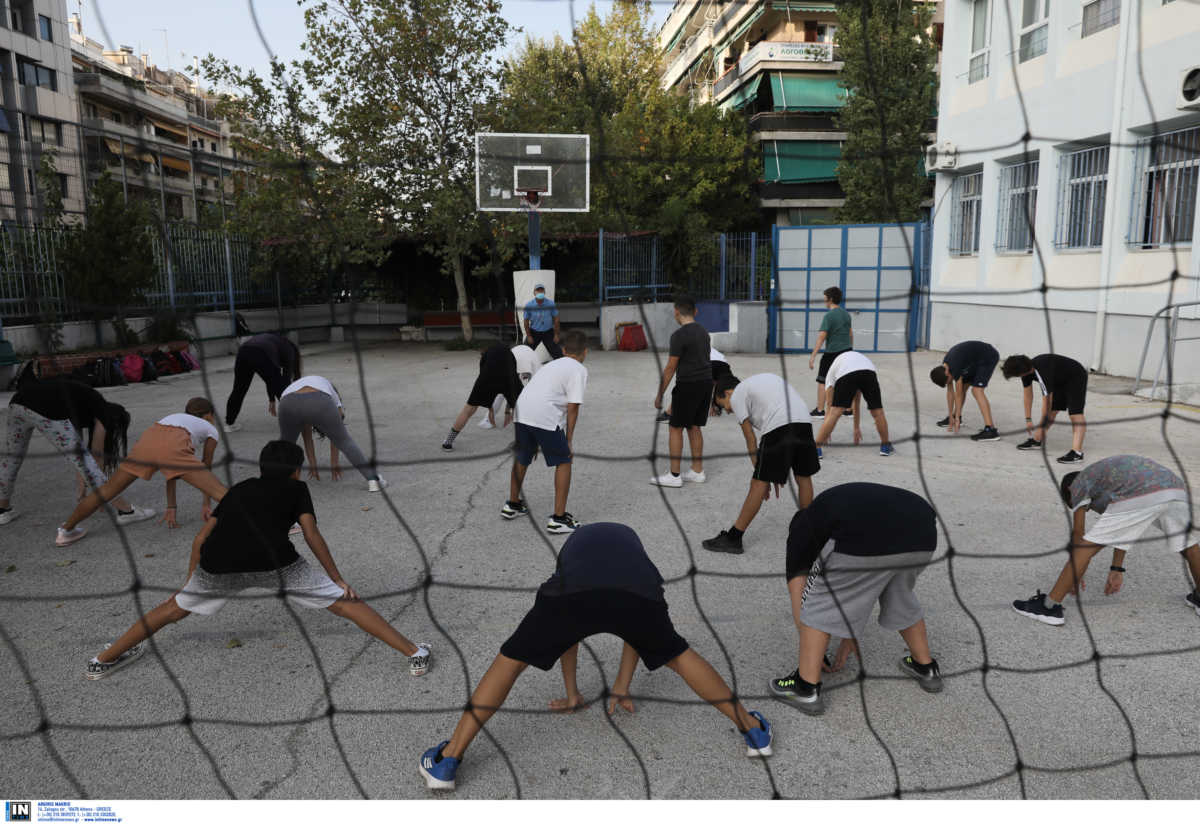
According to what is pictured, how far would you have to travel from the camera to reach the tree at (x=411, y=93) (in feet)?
42.8

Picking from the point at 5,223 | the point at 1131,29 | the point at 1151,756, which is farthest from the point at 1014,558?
the point at 5,223

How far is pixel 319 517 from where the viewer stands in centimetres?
464

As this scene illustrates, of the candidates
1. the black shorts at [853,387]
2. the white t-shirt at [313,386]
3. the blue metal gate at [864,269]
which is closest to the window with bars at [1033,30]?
the blue metal gate at [864,269]

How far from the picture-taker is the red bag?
14.1m

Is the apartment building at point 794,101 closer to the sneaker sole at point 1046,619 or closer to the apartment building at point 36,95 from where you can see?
the apartment building at point 36,95

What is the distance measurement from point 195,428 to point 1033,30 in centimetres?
1111

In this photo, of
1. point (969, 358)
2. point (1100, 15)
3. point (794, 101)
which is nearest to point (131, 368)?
point (969, 358)

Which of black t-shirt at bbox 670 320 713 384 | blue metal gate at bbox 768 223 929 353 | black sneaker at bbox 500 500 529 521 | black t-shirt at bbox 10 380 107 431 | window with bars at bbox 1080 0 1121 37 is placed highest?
window with bars at bbox 1080 0 1121 37

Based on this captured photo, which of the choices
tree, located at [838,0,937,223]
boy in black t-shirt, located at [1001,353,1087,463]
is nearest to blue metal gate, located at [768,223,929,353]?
tree, located at [838,0,937,223]

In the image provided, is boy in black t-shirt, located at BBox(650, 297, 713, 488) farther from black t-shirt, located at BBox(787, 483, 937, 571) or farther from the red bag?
the red bag

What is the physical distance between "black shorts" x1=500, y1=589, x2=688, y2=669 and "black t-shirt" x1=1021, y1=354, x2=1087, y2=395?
4395mm

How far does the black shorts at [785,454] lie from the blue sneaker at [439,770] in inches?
85.7

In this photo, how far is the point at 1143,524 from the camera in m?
3.14

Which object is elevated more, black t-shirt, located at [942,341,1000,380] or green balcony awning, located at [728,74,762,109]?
green balcony awning, located at [728,74,762,109]
